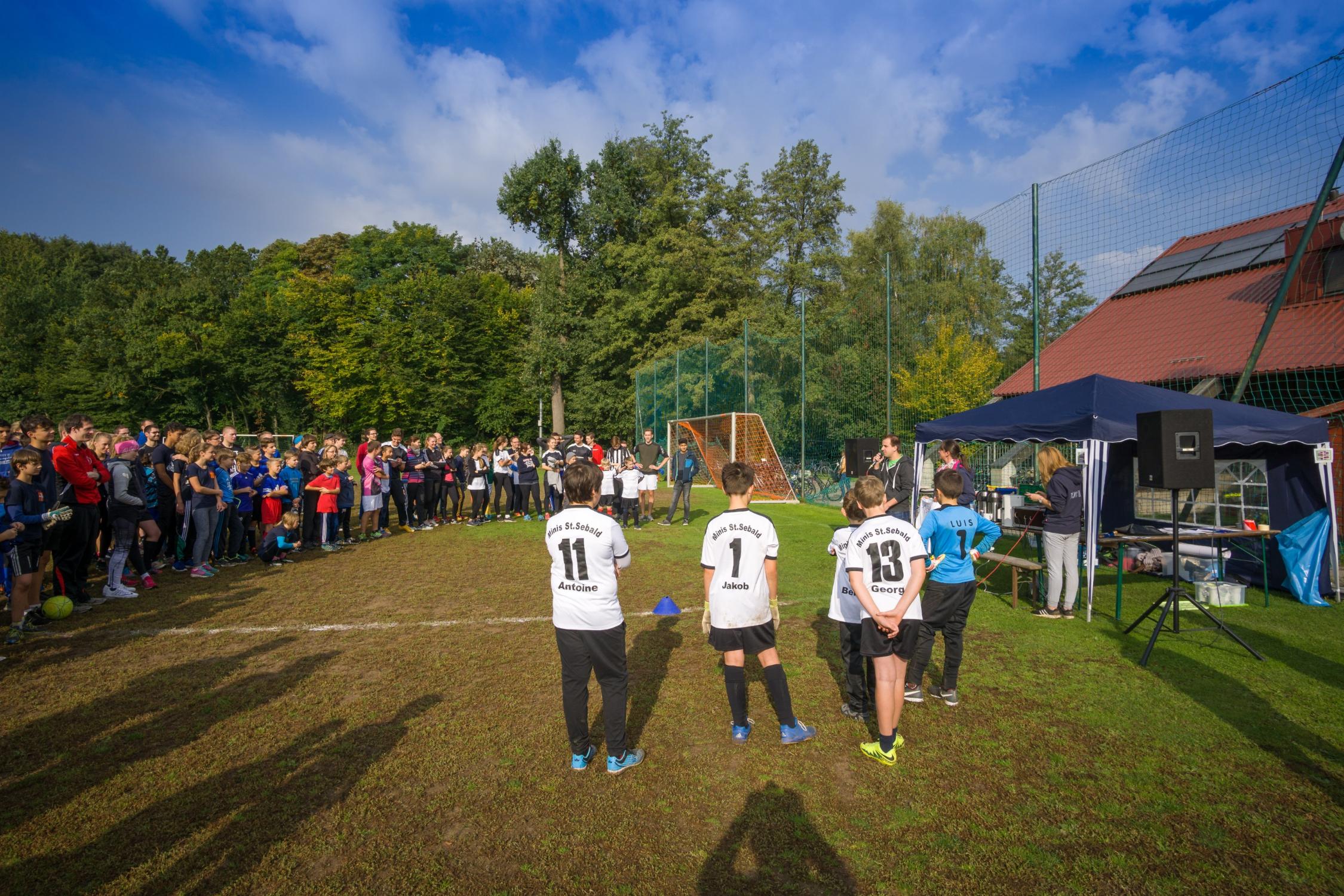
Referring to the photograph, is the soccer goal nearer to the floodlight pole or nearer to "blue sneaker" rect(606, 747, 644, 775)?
the floodlight pole

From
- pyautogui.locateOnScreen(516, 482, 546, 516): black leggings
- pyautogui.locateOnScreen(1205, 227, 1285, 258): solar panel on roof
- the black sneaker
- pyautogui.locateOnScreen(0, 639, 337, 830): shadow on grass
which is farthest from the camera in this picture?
pyautogui.locateOnScreen(516, 482, 546, 516): black leggings

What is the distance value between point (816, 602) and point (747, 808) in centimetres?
457

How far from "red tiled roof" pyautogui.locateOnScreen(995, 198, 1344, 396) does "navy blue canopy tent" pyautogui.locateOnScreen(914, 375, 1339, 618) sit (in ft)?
17.5

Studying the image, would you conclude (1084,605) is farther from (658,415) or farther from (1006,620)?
(658,415)

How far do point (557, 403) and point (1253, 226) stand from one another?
103 feet

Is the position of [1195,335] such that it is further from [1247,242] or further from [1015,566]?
[1015,566]

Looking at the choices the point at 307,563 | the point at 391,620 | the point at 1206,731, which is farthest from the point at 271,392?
the point at 1206,731

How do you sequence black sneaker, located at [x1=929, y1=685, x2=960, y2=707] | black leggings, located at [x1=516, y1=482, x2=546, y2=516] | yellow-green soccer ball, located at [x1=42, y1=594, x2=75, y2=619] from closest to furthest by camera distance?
1. black sneaker, located at [x1=929, y1=685, x2=960, y2=707]
2. yellow-green soccer ball, located at [x1=42, y1=594, x2=75, y2=619]
3. black leggings, located at [x1=516, y1=482, x2=546, y2=516]

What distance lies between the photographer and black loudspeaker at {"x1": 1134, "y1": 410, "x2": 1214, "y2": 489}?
5.93 meters

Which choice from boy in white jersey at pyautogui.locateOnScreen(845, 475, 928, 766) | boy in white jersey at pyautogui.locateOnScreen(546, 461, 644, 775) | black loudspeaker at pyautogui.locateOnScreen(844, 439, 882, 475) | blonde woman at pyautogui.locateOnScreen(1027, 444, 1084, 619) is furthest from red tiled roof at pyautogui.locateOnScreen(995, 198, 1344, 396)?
boy in white jersey at pyautogui.locateOnScreen(546, 461, 644, 775)

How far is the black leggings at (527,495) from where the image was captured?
50.7 feet

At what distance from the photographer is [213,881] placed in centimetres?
295

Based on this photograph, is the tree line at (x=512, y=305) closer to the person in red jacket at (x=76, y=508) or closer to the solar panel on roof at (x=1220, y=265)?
the solar panel on roof at (x=1220, y=265)

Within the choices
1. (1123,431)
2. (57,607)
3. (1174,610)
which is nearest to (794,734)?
(1174,610)
